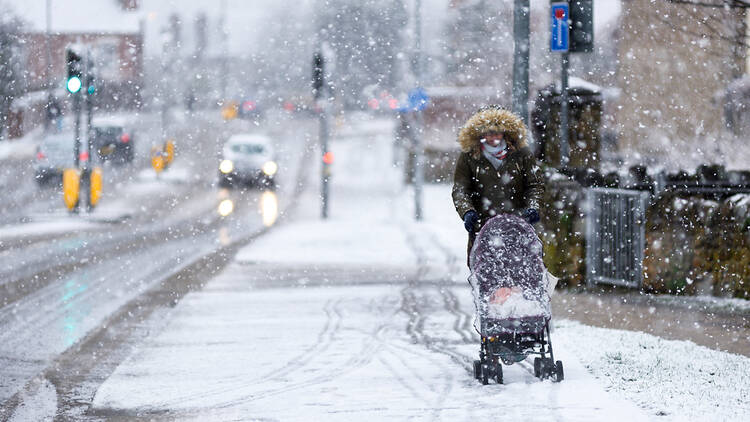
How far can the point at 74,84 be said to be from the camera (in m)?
21.2

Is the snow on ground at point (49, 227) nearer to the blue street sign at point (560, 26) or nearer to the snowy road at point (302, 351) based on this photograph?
the snowy road at point (302, 351)

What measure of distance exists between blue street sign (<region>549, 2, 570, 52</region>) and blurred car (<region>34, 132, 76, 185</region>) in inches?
929

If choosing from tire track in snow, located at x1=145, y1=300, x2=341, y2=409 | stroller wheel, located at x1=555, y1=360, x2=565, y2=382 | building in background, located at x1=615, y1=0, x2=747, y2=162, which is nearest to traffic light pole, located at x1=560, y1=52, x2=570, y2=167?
tire track in snow, located at x1=145, y1=300, x2=341, y2=409

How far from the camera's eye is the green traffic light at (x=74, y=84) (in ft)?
69.4

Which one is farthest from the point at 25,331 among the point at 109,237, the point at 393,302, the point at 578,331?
the point at 109,237

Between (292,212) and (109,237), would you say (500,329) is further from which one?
(292,212)

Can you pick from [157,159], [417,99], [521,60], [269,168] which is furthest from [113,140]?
[521,60]

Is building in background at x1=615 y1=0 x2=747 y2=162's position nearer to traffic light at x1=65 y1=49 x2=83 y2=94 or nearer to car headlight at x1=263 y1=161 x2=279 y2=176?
traffic light at x1=65 y1=49 x2=83 y2=94

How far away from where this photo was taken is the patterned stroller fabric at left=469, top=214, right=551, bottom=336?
266 inches

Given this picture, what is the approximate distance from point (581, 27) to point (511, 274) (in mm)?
5398

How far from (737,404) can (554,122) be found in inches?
312

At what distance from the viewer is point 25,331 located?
32.7 ft

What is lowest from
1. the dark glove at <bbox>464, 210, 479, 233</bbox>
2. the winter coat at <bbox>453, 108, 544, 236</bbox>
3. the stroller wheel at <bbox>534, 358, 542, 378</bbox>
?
the stroller wheel at <bbox>534, 358, 542, 378</bbox>

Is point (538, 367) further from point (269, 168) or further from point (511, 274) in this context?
point (269, 168)
